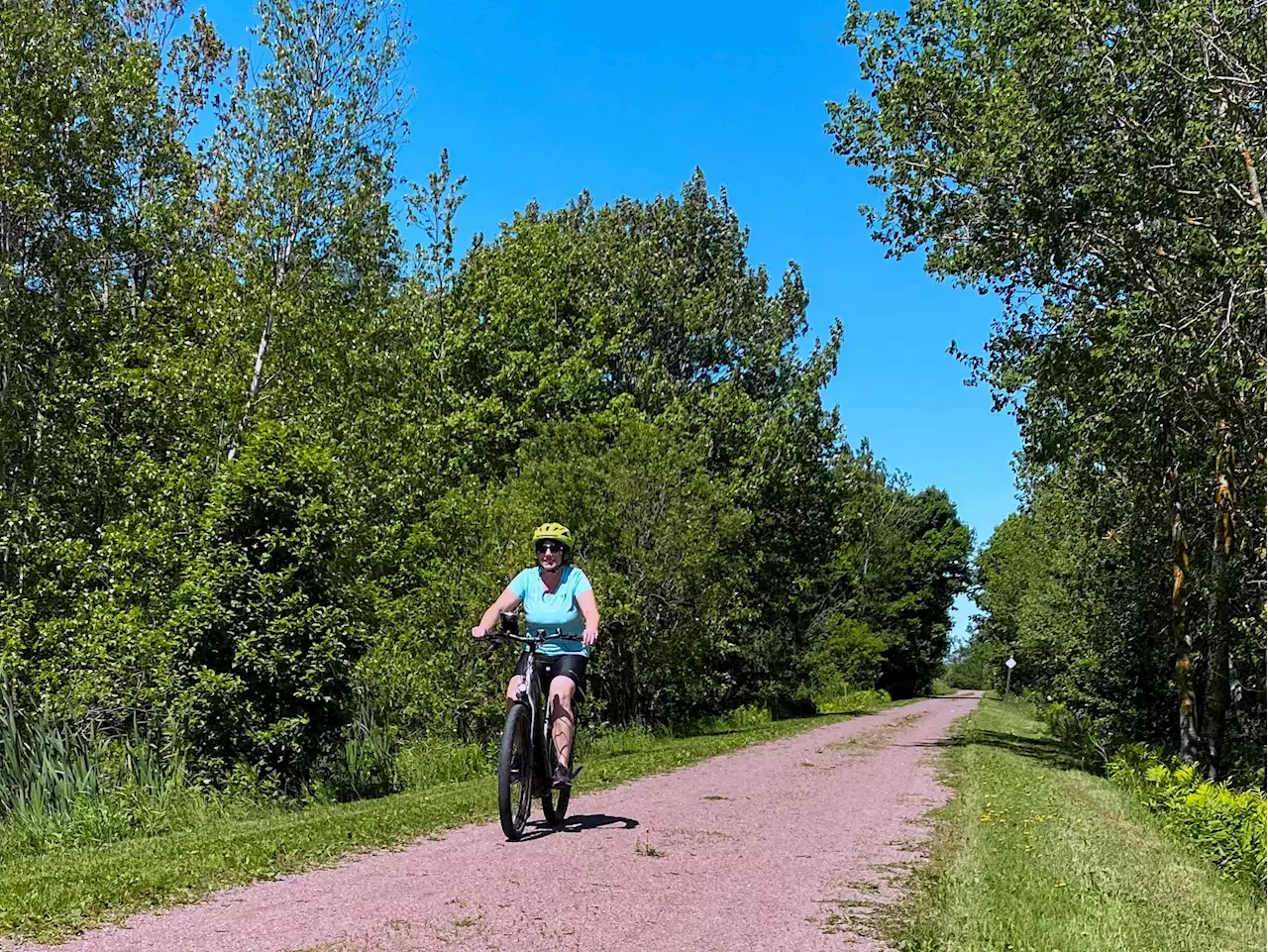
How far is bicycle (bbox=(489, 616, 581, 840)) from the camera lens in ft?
20.9

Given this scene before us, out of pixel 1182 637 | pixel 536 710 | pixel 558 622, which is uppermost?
pixel 1182 637

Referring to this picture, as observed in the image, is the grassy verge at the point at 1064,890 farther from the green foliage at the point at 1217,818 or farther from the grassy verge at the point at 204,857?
the grassy verge at the point at 204,857

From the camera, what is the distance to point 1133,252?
14.8 metres

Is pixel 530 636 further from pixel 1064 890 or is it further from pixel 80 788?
pixel 80 788

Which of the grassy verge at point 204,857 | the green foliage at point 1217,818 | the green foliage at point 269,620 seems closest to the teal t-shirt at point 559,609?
the grassy verge at point 204,857

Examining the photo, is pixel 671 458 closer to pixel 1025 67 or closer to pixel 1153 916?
pixel 1025 67

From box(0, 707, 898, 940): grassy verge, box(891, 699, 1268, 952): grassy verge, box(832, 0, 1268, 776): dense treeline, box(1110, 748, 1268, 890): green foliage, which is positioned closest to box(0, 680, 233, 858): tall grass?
box(0, 707, 898, 940): grassy verge

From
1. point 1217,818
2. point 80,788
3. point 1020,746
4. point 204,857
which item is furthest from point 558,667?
point 1020,746

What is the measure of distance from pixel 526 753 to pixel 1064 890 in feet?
10.7

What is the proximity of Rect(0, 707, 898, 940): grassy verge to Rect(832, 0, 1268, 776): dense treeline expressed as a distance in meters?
9.71

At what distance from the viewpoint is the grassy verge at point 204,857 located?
15.0 ft

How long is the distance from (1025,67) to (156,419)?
1499 centimetres

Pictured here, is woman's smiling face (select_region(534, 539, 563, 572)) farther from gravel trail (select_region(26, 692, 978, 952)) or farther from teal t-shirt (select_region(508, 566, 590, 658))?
gravel trail (select_region(26, 692, 978, 952))

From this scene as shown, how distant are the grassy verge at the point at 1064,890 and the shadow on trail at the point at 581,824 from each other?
2220 mm
